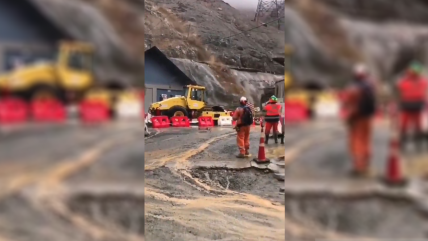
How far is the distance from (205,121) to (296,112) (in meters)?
0.94

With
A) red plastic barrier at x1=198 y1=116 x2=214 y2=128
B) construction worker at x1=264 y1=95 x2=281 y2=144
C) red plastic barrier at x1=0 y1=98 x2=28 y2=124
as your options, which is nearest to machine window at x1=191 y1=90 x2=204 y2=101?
red plastic barrier at x1=198 y1=116 x2=214 y2=128

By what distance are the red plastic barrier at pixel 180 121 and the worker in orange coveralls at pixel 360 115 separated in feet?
3.79

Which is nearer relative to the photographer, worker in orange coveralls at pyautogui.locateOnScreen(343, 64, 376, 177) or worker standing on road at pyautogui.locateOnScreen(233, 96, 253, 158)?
worker in orange coveralls at pyautogui.locateOnScreen(343, 64, 376, 177)

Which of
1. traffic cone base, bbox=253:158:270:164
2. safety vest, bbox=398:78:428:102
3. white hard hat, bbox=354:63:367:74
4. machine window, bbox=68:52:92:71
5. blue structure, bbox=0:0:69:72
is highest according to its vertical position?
blue structure, bbox=0:0:69:72

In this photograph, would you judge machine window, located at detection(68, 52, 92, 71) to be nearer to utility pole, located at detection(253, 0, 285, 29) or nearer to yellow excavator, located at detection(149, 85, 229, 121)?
yellow excavator, located at detection(149, 85, 229, 121)

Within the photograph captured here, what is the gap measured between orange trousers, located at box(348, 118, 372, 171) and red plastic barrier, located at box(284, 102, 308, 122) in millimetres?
154

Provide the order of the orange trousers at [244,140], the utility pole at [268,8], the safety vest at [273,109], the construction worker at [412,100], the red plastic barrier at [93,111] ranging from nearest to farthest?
the construction worker at [412,100]
the red plastic barrier at [93,111]
the safety vest at [273,109]
the utility pole at [268,8]
the orange trousers at [244,140]

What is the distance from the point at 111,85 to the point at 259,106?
986mm

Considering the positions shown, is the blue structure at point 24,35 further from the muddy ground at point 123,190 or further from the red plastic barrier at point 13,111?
the muddy ground at point 123,190

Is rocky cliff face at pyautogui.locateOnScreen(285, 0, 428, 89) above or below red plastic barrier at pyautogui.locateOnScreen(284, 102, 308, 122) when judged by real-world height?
above

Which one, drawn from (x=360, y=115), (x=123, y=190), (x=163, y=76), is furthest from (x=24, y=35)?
(x=360, y=115)

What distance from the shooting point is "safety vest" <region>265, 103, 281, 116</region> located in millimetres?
1773

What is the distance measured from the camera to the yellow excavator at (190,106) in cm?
205

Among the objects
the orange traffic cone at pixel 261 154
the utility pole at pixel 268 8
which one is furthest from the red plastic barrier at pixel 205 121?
the utility pole at pixel 268 8
